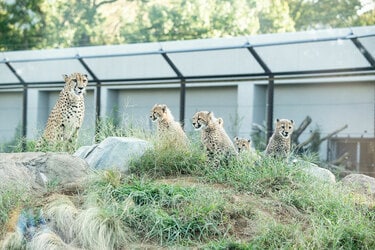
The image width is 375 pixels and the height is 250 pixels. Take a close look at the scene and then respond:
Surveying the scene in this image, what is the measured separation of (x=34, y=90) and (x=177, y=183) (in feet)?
24.0

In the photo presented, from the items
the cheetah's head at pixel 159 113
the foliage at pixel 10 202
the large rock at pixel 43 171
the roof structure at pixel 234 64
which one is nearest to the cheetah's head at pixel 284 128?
the cheetah's head at pixel 159 113

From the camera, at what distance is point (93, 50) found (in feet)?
51.5

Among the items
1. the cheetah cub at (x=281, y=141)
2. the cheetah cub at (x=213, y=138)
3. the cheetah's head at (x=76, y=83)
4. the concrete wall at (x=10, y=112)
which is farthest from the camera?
the concrete wall at (x=10, y=112)

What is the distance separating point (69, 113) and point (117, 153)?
1603 millimetres

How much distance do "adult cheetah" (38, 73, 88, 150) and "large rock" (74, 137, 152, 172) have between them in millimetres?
1182

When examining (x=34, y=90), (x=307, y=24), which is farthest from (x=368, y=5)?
(x=34, y=90)

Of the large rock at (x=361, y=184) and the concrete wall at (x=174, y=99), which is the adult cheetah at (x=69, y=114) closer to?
the concrete wall at (x=174, y=99)

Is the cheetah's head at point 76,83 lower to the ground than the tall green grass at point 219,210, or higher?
higher

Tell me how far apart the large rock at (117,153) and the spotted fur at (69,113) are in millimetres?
1183

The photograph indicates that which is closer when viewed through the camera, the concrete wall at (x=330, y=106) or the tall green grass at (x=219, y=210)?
the tall green grass at (x=219, y=210)

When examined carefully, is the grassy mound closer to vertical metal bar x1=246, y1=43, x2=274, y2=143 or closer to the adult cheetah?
the adult cheetah

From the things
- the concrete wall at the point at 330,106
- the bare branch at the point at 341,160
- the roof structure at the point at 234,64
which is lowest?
the bare branch at the point at 341,160

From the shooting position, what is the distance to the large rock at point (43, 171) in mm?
6914

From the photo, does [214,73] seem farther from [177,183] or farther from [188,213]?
[188,213]
